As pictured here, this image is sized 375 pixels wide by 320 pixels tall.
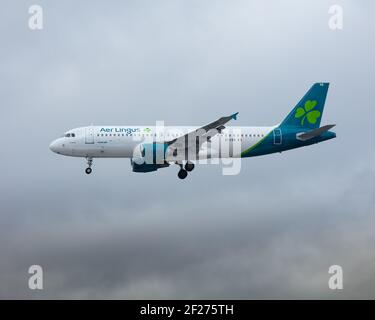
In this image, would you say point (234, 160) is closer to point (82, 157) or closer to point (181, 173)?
point (181, 173)

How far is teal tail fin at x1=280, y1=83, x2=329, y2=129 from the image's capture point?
116562 mm

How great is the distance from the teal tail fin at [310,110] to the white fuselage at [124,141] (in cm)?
639

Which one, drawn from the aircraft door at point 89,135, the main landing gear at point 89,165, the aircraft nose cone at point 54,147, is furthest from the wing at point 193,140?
the aircraft nose cone at point 54,147

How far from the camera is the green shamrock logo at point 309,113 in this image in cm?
11700

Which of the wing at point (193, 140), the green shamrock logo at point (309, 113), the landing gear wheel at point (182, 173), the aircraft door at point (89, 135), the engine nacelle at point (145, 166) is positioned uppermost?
the green shamrock logo at point (309, 113)

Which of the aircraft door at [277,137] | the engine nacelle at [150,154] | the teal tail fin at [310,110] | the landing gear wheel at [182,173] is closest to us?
the engine nacelle at [150,154]

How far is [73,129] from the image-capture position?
111250 mm

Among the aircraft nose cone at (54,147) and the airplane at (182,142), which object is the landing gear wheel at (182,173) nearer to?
the airplane at (182,142)

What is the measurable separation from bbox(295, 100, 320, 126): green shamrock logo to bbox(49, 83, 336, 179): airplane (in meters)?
0.36

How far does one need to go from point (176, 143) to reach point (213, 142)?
482 cm

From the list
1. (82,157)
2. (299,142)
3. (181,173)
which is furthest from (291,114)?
(82,157)

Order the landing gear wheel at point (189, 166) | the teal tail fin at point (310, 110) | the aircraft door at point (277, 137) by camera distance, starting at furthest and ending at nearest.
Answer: the teal tail fin at point (310, 110) < the aircraft door at point (277, 137) < the landing gear wheel at point (189, 166)

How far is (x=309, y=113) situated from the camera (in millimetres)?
117562

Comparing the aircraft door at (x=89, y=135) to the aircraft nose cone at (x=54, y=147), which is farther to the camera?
the aircraft nose cone at (x=54, y=147)
